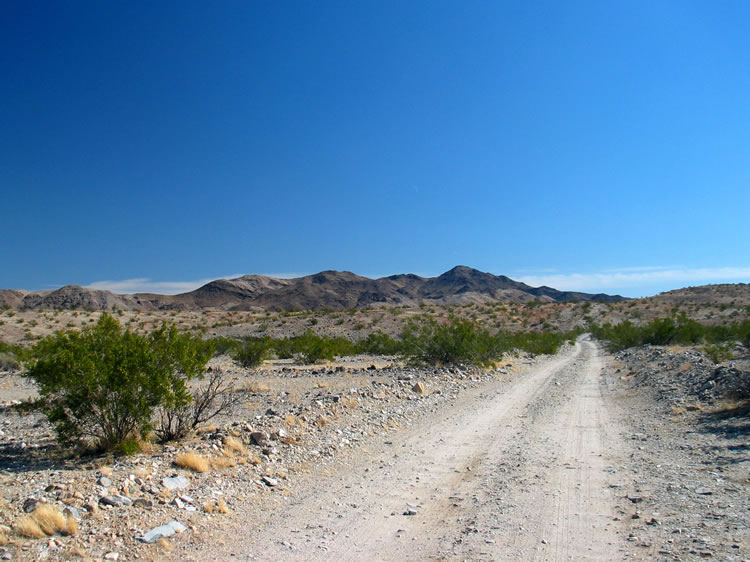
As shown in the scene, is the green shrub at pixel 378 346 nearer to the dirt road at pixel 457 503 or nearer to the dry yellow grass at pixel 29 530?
the dirt road at pixel 457 503

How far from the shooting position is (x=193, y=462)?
824cm

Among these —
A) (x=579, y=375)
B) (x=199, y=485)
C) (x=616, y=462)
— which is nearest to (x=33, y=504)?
(x=199, y=485)

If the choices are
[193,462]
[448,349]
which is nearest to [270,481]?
[193,462]

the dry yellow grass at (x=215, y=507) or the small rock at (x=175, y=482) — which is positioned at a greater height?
the small rock at (x=175, y=482)

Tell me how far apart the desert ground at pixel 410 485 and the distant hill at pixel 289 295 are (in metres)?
113

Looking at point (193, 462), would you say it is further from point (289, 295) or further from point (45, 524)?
point (289, 295)

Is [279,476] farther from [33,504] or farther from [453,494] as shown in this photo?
[33,504]

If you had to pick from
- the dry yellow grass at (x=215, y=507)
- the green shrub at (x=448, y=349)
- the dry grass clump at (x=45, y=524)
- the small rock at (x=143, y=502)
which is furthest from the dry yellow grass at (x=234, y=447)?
the green shrub at (x=448, y=349)

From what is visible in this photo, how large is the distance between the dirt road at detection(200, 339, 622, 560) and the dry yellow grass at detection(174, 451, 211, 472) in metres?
1.55

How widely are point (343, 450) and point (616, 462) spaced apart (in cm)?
502

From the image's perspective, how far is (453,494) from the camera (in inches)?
307

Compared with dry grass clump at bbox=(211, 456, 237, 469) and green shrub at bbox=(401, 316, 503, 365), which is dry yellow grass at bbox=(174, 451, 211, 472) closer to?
dry grass clump at bbox=(211, 456, 237, 469)

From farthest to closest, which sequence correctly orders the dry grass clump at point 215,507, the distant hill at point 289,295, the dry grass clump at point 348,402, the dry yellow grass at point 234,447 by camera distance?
1. the distant hill at point 289,295
2. the dry grass clump at point 348,402
3. the dry yellow grass at point 234,447
4. the dry grass clump at point 215,507

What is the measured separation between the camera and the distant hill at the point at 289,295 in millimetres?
118438
